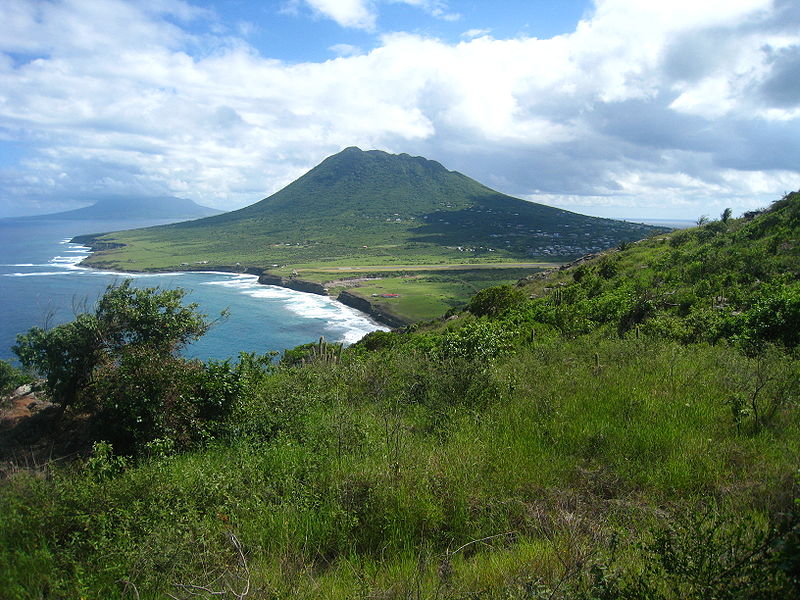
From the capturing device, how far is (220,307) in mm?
69812

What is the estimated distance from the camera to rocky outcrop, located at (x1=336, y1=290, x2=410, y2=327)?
209 feet

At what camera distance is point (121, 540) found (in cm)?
368

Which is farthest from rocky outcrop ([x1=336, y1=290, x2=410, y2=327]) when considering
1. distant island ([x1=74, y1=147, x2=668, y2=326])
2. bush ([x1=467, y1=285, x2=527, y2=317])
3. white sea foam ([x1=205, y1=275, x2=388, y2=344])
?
bush ([x1=467, y1=285, x2=527, y2=317])

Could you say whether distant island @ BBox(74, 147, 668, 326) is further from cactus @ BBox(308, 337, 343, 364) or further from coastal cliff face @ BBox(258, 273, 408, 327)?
cactus @ BBox(308, 337, 343, 364)

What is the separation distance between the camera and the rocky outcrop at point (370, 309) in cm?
6372

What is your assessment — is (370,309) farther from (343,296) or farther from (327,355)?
(327,355)

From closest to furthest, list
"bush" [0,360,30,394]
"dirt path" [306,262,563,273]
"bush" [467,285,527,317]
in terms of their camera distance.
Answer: "bush" [0,360,30,394], "bush" [467,285,527,317], "dirt path" [306,262,563,273]

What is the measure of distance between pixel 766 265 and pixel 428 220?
179 meters

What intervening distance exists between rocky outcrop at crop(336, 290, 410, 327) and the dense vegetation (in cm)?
5393

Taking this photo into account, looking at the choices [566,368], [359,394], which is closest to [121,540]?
[359,394]

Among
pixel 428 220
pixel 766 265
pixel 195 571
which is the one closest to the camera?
pixel 195 571

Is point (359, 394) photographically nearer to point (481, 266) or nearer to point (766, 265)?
point (766, 265)

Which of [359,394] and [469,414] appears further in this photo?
[359,394]

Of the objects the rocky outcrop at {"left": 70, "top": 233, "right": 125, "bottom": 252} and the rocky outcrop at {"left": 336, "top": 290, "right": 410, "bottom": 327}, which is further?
the rocky outcrop at {"left": 70, "top": 233, "right": 125, "bottom": 252}
